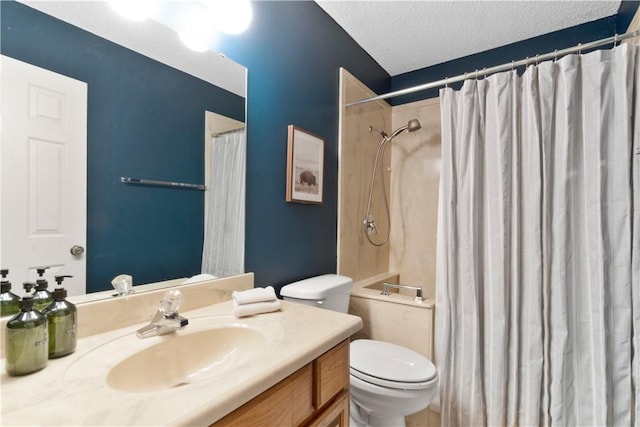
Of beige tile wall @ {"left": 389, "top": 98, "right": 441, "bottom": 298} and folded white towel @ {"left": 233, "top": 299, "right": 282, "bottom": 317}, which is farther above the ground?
beige tile wall @ {"left": 389, "top": 98, "right": 441, "bottom": 298}

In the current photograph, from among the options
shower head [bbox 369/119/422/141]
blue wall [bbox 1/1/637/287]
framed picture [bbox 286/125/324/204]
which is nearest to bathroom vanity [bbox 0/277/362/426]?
blue wall [bbox 1/1/637/287]

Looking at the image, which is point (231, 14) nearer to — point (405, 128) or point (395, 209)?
point (405, 128)

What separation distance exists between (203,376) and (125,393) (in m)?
0.30

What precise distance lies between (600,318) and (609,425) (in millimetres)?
491

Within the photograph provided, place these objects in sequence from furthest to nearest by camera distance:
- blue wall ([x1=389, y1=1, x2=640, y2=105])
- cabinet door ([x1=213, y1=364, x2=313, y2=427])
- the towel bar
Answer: blue wall ([x1=389, y1=1, x2=640, y2=105]) < the towel bar < cabinet door ([x1=213, y1=364, x2=313, y2=427])

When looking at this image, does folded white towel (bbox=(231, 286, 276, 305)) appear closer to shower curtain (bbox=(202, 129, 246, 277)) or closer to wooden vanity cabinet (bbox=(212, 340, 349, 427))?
shower curtain (bbox=(202, 129, 246, 277))

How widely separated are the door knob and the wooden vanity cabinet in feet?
2.02

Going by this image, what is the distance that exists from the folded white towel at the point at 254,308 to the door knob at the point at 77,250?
470mm

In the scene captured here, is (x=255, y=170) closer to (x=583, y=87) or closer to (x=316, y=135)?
(x=316, y=135)

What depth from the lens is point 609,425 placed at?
51.1 inches

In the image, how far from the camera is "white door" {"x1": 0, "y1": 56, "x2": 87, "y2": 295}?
2.27 feet

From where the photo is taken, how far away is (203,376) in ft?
2.71

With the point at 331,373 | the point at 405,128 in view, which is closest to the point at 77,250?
the point at 331,373

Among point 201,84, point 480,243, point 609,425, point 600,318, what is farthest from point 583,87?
point 201,84
